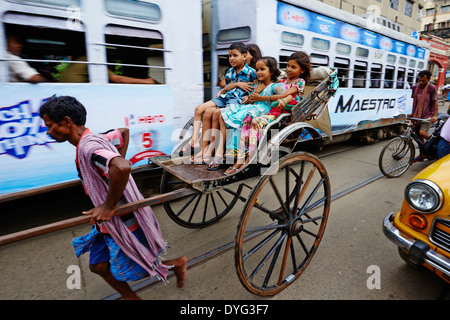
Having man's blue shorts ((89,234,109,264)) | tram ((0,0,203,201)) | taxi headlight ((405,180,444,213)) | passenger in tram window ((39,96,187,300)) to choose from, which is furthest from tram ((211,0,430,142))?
man's blue shorts ((89,234,109,264))

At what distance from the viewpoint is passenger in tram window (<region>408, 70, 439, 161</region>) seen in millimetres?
4766

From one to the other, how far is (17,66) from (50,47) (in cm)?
43

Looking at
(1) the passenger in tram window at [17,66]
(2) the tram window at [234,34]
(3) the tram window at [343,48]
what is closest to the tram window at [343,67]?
(3) the tram window at [343,48]

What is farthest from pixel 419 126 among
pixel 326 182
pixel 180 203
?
pixel 180 203

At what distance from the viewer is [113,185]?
1328mm

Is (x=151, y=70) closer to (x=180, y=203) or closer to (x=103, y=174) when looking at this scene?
(x=180, y=203)

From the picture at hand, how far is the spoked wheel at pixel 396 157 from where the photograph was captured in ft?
15.2

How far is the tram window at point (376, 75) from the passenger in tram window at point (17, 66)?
647 cm

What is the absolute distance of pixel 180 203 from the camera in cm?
371

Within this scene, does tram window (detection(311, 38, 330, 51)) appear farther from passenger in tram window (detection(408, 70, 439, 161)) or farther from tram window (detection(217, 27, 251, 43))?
passenger in tram window (detection(408, 70, 439, 161))

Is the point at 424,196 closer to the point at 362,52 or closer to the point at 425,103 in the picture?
the point at 425,103

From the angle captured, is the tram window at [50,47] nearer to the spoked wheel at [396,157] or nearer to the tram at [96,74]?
the tram at [96,74]

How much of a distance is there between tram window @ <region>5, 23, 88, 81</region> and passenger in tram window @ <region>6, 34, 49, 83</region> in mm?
64
